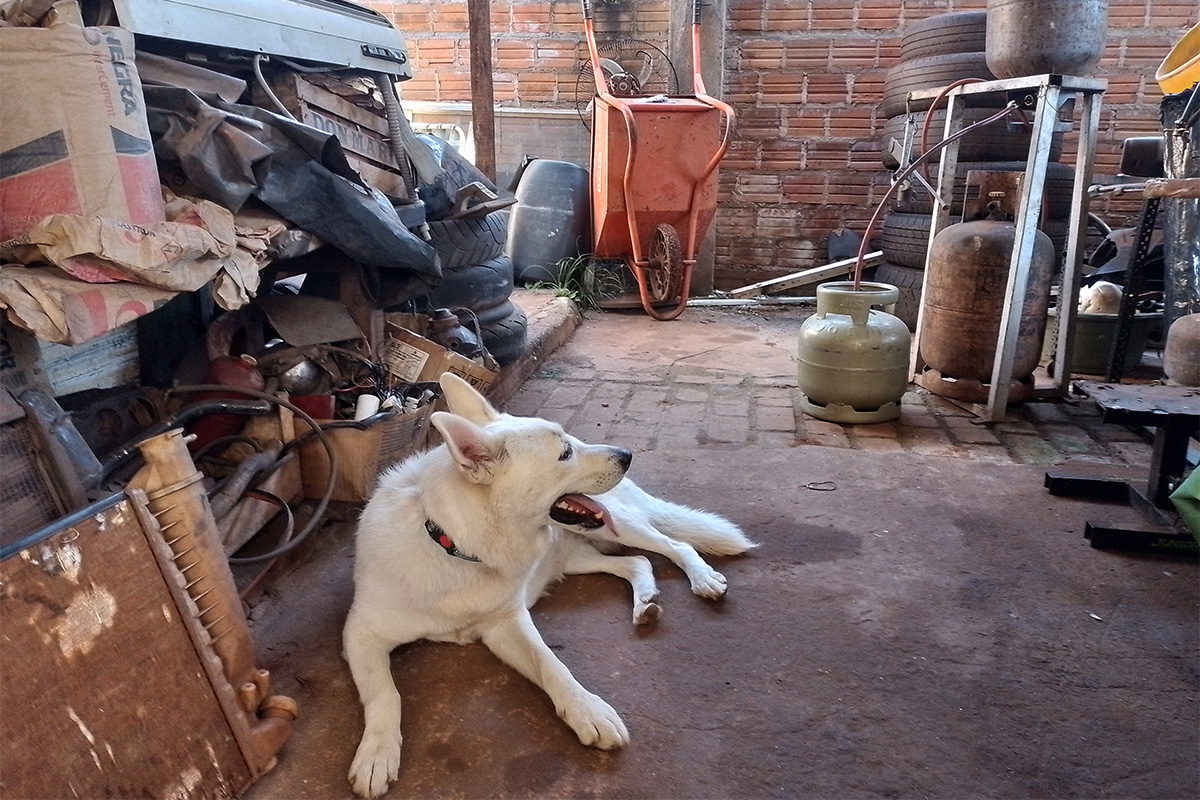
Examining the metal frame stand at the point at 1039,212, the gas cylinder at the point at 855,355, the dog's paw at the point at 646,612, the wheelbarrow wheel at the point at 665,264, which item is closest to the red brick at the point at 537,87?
the wheelbarrow wheel at the point at 665,264

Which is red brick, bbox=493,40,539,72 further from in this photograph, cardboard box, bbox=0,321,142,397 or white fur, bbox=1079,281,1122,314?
Result: cardboard box, bbox=0,321,142,397

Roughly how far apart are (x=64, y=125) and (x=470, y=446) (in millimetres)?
1195

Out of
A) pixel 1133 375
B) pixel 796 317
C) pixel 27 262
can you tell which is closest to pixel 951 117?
pixel 1133 375

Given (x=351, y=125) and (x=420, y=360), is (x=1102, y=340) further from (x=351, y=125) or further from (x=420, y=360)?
(x=351, y=125)

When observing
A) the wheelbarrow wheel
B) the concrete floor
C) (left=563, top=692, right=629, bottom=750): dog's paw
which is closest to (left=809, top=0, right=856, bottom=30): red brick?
the wheelbarrow wheel

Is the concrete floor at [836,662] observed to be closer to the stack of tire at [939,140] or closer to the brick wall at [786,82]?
the stack of tire at [939,140]

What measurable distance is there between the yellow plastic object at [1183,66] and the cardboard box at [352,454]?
3.88 meters

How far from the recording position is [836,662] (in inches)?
79.1

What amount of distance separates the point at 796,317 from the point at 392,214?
4.34m

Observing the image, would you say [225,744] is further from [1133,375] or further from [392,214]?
[1133,375]

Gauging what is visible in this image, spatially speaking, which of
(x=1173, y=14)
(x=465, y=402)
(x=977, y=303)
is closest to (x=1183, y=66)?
(x=977, y=303)

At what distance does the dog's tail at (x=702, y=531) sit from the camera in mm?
2543

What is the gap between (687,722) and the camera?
1.79m

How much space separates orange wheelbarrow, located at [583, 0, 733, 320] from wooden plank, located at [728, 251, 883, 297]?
949mm
